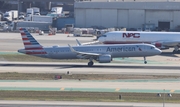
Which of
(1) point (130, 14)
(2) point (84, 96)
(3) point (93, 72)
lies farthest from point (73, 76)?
(1) point (130, 14)

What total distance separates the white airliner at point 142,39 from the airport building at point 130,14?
3751 cm

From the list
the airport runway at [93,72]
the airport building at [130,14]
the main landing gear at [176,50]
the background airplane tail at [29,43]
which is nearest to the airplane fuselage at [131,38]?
the main landing gear at [176,50]

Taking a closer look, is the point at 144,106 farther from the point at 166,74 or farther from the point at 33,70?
the point at 33,70

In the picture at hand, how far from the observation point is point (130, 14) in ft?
423

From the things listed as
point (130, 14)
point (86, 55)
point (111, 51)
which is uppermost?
point (130, 14)

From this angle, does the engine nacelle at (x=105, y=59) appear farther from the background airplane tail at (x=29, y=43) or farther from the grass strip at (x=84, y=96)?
the grass strip at (x=84, y=96)

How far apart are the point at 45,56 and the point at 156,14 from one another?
61066 mm

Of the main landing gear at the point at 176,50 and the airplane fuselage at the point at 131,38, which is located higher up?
the airplane fuselage at the point at 131,38

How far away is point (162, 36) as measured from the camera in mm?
89000

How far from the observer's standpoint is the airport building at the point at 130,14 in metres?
127

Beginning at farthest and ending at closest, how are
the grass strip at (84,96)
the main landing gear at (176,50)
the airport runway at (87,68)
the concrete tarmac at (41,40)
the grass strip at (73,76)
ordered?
the concrete tarmac at (41,40)
the main landing gear at (176,50)
the airport runway at (87,68)
the grass strip at (73,76)
the grass strip at (84,96)

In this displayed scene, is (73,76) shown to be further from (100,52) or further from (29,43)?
(29,43)

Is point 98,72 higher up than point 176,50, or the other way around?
point 176,50

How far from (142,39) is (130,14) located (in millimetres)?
41944
